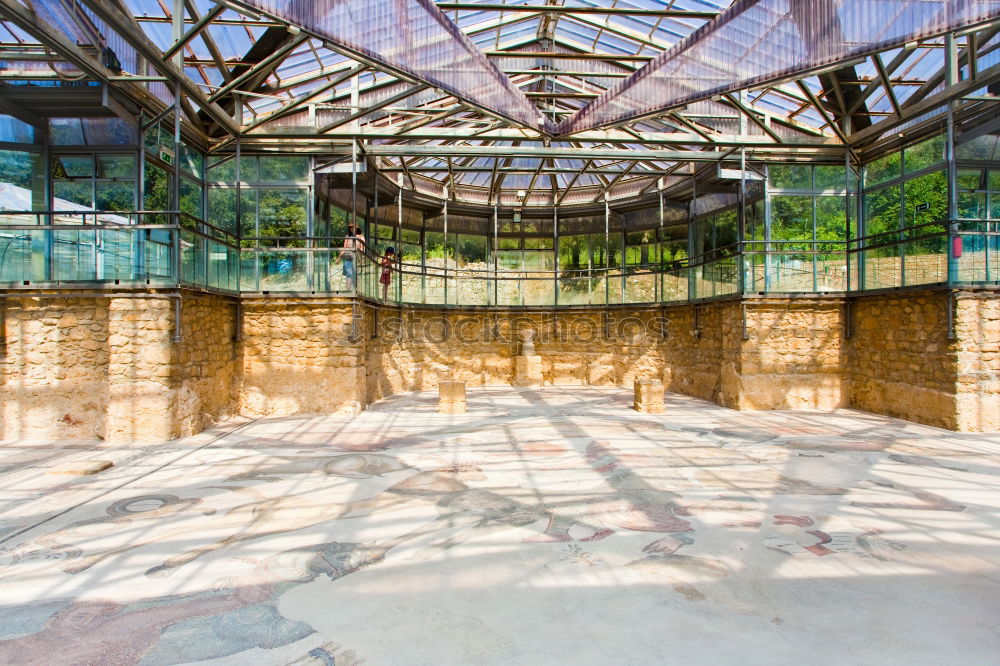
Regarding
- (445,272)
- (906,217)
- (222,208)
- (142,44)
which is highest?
(142,44)

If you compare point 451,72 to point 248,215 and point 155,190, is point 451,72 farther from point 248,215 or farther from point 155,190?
point 248,215

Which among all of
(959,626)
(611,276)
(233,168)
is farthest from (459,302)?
(959,626)

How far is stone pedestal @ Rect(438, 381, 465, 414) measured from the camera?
12.4 m

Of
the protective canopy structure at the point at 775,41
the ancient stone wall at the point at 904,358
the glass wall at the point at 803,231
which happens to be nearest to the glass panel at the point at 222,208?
the protective canopy structure at the point at 775,41

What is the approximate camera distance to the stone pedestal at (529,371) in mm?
18344

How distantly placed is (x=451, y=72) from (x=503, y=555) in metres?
7.09

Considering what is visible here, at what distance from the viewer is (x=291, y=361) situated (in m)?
12.0

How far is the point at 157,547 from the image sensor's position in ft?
15.7

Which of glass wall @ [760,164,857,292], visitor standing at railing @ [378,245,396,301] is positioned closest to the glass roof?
glass wall @ [760,164,857,292]

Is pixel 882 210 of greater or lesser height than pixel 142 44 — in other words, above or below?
below

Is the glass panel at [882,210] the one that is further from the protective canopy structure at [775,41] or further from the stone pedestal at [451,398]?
the stone pedestal at [451,398]

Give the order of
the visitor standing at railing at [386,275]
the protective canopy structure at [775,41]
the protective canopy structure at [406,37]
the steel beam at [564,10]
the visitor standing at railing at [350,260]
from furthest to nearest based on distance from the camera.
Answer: the visitor standing at railing at [386,275]
the visitor standing at railing at [350,260]
the steel beam at [564,10]
the protective canopy structure at [406,37]
the protective canopy structure at [775,41]

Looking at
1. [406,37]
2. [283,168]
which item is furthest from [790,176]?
[283,168]

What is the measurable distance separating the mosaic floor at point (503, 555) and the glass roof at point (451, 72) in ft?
17.9
